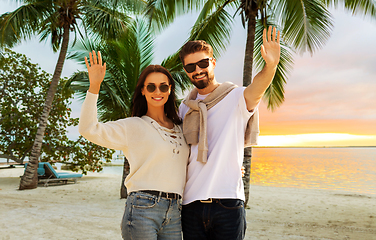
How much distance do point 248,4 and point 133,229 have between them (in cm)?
753

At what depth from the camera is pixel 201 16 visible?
30.6 ft

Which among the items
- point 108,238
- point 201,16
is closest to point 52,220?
point 108,238

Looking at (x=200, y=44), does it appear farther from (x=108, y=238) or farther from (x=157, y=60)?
(x=157, y=60)

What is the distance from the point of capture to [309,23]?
7824mm

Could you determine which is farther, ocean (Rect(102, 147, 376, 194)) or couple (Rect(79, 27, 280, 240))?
ocean (Rect(102, 147, 376, 194))

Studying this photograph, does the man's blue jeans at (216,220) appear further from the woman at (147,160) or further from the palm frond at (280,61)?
the palm frond at (280,61)

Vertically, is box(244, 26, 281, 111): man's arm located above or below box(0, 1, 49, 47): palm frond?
below

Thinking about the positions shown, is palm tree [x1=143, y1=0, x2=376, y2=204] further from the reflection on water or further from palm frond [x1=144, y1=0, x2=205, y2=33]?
the reflection on water

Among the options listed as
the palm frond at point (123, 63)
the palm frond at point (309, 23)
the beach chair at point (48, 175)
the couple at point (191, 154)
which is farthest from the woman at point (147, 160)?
the beach chair at point (48, 175)

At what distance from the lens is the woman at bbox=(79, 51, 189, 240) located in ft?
6.31

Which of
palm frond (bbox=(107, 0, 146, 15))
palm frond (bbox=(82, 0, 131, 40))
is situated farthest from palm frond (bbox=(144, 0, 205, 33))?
palm frond (bbox=(107, 0, 146, 15))

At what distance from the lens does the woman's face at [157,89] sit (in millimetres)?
2328

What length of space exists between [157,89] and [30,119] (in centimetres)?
1538

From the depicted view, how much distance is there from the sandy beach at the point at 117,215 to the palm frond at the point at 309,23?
4.54m
